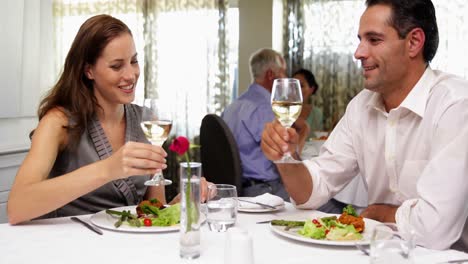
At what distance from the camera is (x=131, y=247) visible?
4.07ft

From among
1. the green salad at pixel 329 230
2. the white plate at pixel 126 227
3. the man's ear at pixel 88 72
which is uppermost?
the man's ear at pixel 88 72

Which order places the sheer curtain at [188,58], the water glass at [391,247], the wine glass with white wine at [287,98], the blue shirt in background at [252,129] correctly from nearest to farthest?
the water glass at [391,247] → the wine glass with white wine at [287,98] → the blue shirt in background at [252,129] → the sheer curtain at [188,58]

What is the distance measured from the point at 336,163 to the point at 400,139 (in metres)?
0.26

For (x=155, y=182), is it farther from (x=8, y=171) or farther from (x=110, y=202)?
(x=8, y=171)

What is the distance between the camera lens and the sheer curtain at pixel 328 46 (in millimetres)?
5965

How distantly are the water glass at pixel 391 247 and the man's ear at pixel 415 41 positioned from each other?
102cm

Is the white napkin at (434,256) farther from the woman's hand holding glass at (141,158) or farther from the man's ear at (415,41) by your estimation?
the man's ear at (415,41)

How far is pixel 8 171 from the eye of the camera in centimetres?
305

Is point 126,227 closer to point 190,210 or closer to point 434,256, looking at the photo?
point 190,210

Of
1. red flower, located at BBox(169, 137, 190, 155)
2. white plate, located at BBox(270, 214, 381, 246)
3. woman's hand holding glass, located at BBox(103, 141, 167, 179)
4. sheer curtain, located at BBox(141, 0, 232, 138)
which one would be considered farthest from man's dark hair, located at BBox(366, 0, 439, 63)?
sheer curtain, located at BBox(141, 0, 232, 138)

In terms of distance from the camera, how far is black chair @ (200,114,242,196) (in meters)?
3.01

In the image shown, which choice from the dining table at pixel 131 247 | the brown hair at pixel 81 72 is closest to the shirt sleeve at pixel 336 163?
the dining table at pixel 131 247

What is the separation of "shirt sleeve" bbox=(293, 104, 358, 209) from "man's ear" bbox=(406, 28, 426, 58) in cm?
33

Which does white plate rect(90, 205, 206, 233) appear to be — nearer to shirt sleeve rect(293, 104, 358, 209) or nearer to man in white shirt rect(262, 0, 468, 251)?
man in white shirt rect(262, 0, 468, 251)
